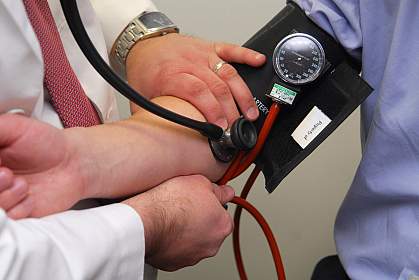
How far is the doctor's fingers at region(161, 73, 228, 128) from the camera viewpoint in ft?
3.32

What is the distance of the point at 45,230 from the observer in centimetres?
71

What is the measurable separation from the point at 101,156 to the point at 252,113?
29 centimetres

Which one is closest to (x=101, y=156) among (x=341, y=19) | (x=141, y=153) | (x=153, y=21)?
(x=141, y=153)

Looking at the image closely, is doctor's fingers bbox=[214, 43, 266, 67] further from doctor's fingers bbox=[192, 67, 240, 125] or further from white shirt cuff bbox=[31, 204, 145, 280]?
white shirt cuff bbox=[31, 204, 145, 280]

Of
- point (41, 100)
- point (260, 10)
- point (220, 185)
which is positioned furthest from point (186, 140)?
point (260, 10)

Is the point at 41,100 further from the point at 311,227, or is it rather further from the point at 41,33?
the point at 311,227

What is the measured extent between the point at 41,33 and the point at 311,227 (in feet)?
3.92

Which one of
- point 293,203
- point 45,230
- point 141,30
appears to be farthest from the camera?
point 293,203

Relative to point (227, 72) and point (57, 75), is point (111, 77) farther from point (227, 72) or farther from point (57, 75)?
point (227, 72)

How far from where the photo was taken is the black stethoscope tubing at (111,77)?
809 millimetres

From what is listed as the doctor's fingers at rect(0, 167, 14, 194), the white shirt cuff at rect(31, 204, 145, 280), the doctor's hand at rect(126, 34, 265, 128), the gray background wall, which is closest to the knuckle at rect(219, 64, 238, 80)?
the doctor's hand at rect(126, 34, 265, 128)

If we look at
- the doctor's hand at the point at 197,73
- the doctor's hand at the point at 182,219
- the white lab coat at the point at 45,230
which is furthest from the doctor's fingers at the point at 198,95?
the white lab coat at the point at 45,230

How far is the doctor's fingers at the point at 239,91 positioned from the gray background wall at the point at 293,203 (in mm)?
617

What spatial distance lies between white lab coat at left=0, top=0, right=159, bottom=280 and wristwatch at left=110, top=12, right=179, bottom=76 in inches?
12.8
